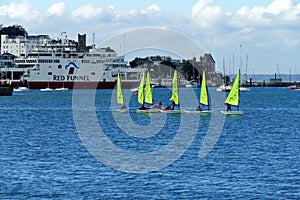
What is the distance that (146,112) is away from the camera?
97500mm

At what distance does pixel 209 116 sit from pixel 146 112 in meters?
8.11

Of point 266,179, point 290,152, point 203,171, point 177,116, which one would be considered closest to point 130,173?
point 203,171

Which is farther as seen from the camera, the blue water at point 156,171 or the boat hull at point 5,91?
the boat hull at point 5,91

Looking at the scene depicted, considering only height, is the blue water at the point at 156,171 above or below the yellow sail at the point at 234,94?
below

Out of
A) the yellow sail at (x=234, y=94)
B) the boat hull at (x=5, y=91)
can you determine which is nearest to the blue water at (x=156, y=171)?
the yellow sail at (x=234, y=94)

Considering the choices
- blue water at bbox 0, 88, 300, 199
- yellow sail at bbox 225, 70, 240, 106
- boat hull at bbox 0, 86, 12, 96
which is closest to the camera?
blue water at bbox 0, 88, 300, 199

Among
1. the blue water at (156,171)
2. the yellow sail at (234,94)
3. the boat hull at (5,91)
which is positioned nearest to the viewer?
the blue water at (156,171)

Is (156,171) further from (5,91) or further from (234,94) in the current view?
(5,91)

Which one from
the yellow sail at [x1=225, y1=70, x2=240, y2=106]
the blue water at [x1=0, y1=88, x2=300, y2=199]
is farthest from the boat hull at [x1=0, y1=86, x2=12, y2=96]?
the blue water at [x1=0, y1=88, x2=300, y2=199]

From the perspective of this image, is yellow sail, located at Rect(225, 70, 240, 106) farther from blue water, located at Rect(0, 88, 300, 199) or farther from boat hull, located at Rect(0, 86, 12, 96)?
boat hull, located at Rect(0, 86, 12, 96)

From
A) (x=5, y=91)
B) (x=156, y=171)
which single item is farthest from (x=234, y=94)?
(x=5, y=91)

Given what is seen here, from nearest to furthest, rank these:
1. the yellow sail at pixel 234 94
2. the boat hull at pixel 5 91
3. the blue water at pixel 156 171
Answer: the blue water at pixel 156 171, the yellow sail at pixel 234 94, the boat hull at pixel 5 91

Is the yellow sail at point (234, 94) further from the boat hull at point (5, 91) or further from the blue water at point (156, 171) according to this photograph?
the boat hull at point (5, 91)

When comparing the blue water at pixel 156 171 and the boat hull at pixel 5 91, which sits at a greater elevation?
the boat hull at pixel 5 91
